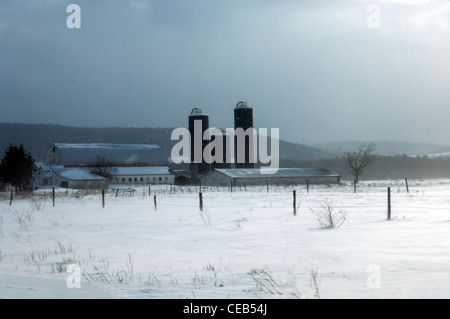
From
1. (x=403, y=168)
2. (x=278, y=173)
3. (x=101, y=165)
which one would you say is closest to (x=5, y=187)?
(x=101, y=165)

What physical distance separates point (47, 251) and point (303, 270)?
6.07 metres

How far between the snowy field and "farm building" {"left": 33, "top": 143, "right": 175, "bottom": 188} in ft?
155

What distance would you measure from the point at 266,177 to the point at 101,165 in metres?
24.1

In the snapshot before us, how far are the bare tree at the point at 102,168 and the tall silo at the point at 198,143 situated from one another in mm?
11237

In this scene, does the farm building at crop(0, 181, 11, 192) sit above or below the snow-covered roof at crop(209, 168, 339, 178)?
below

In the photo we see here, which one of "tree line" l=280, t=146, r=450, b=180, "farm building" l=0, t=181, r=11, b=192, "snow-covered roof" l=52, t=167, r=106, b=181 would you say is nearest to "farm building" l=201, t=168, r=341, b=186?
"snow-covered roof" l=52, t=167, r=106, b=181

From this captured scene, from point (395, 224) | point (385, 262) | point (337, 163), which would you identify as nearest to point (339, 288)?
point (385, 262)

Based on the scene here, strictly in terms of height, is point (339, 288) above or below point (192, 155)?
below

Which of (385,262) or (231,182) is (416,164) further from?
(385,262)

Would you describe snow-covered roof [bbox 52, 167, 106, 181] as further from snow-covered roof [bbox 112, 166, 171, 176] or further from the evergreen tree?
the evergreen tree

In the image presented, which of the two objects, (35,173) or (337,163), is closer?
(35,173)

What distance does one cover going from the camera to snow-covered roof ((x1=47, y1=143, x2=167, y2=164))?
71.6 m

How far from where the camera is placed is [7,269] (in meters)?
9.22

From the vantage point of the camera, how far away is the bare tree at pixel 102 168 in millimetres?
67875
